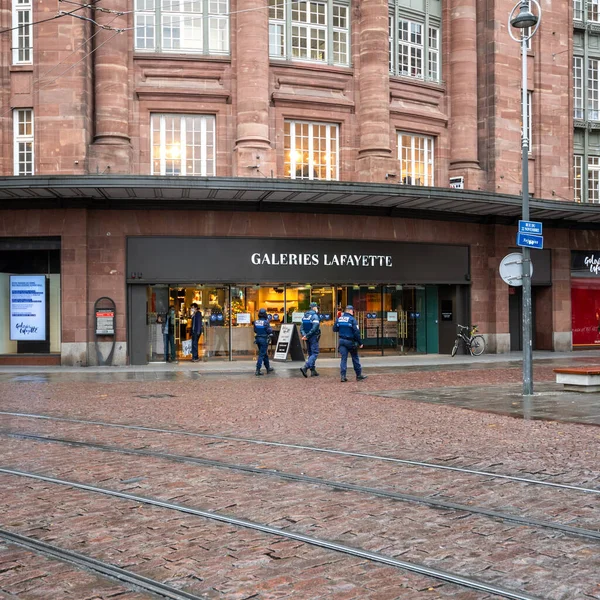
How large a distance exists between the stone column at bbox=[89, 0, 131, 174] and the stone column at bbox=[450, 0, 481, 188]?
488 inches

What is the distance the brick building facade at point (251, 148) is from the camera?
25.1m

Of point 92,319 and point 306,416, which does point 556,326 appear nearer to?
point 92,319

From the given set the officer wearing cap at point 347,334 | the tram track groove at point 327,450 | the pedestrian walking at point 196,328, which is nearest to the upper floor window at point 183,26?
the pedestrian walking at point 196,328

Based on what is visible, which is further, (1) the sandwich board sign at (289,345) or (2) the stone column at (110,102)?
(1) the sandwich board sign at (289,345)

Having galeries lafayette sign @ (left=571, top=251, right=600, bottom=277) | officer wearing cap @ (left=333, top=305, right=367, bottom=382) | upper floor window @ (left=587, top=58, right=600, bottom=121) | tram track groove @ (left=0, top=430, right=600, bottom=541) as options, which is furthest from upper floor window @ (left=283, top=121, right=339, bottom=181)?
tram track groove @ (left=0, top=430, right=600, bottom=541)

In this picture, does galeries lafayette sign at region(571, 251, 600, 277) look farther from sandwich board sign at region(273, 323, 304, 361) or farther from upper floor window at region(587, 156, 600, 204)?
sandwich board sign at region(273, 323, 304, 361)

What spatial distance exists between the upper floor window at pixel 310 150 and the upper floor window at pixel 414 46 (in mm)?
3604

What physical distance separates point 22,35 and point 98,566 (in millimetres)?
24324

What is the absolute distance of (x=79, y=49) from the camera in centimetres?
2519

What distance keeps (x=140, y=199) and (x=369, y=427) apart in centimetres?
1546

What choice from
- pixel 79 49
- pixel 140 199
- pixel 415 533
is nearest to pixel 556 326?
pixel 140 199

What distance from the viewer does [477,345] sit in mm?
29359

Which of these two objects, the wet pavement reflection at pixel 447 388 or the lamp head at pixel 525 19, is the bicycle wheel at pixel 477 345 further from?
the lamp head at pixel 525 19

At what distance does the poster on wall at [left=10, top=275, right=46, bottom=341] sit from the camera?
84.6 feet
